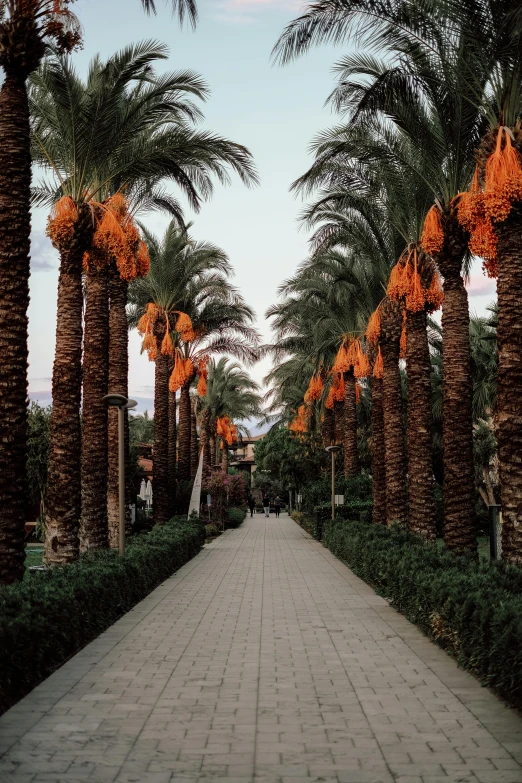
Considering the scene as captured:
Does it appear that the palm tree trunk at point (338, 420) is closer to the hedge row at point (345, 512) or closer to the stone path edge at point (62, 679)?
the hedge row at point (345, 512)

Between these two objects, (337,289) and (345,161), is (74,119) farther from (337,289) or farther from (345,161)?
(337,289)

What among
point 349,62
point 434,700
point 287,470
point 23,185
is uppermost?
point 349,62

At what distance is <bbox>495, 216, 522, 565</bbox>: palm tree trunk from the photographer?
1088 cm

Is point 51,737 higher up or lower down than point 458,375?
lower down

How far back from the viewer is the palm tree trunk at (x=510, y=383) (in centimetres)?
1088

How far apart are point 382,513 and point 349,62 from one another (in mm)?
12351

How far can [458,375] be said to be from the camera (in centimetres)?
1395

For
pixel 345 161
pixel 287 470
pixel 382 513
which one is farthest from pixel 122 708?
pixel 287 470

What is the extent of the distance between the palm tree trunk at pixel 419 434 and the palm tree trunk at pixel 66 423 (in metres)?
6.52

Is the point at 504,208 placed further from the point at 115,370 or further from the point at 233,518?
the point at 233,518

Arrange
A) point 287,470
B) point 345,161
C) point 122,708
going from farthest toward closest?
point 287,470 < point 345,161 < point 122,708

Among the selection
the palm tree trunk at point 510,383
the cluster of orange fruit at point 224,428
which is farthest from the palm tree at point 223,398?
the palm tree trunk at point 510,383

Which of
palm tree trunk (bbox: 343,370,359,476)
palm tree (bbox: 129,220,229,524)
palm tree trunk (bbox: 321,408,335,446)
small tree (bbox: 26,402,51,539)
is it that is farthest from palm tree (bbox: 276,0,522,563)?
palm tree trunk (bbox: 321,408,335,446)

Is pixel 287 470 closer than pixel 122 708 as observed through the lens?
No
